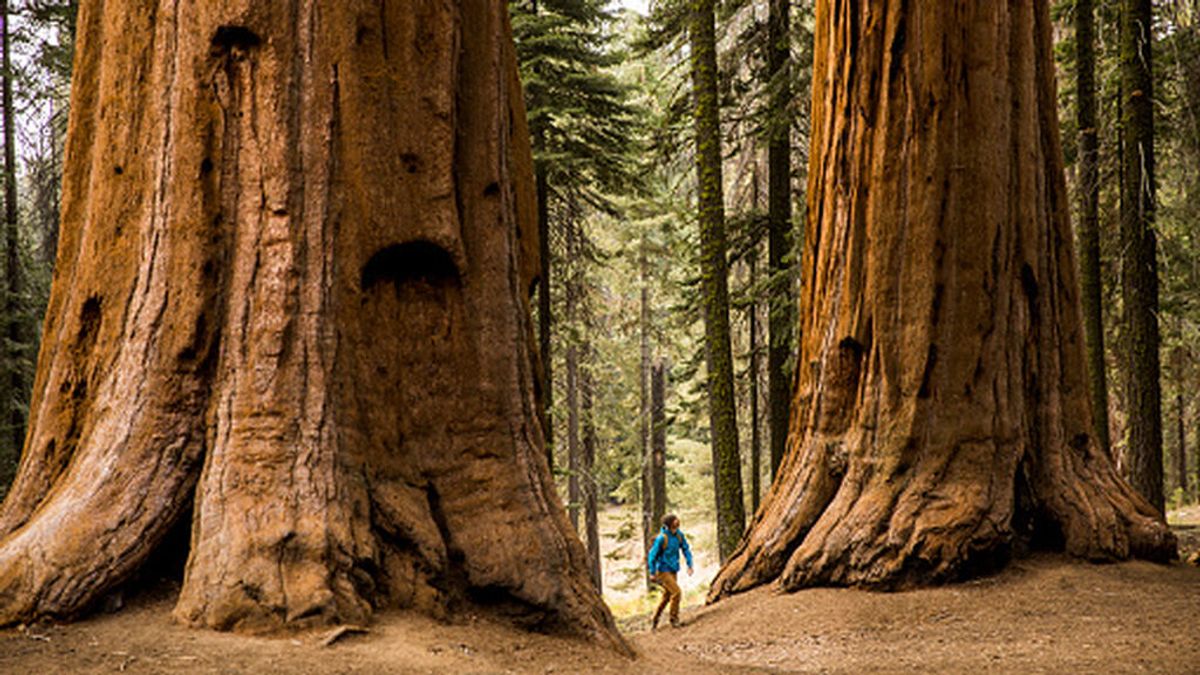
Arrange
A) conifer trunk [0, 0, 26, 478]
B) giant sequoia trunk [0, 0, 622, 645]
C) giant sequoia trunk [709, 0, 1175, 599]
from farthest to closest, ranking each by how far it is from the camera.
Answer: conifer trunk [0, 0, 26, 478] → giant sequoia trunk [709, 0, 1175, 599] → giant sequoia trunk [0, 0, 622, 645]

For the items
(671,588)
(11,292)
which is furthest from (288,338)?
(11,292)

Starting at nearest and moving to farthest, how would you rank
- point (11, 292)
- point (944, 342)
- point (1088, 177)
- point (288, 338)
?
point (288, 338) < point (944, 342) < point (1088, 177) < point (11, 292)

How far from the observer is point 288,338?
4.53m

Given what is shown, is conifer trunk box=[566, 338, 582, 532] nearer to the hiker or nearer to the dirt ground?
the hiker

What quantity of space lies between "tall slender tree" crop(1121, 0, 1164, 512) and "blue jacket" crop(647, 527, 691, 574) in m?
5.26

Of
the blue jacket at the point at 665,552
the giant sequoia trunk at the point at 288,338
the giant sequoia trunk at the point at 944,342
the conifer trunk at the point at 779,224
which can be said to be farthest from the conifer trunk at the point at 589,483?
the giant sequoia trunk at the point at 288,338

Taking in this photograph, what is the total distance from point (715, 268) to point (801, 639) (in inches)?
247

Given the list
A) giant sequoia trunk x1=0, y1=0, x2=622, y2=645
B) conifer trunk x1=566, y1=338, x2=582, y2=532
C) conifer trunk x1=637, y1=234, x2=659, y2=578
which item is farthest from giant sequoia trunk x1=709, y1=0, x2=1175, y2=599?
conifer trunk x1=637, y1=234, x2=659, y2=578

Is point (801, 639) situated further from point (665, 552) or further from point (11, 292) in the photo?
point (11, 292)

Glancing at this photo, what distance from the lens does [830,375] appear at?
351 inches

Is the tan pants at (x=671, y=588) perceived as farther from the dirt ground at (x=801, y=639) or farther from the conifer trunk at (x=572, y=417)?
the conifer trunk at (x=572, y=417)

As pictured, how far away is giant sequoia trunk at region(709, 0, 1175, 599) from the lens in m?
7.93

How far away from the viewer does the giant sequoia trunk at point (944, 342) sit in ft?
26.0

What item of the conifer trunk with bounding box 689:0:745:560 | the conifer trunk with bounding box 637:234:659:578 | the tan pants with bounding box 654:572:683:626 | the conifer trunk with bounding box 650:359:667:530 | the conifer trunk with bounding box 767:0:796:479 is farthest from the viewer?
the conifer trunk with bounding box 637:234:659:578
